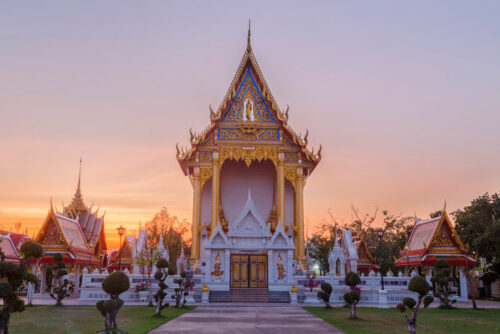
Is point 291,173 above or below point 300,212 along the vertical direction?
above

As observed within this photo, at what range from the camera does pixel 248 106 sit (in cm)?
2880

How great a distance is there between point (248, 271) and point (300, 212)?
571 cm

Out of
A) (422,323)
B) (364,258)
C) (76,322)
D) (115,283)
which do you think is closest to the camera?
(115,283)

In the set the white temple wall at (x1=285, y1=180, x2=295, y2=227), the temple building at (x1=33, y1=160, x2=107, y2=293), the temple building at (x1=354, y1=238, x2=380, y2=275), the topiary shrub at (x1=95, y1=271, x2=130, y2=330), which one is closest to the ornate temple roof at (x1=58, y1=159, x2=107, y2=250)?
the temple building at (x1=33, y1=160, x2=107, y2=293)

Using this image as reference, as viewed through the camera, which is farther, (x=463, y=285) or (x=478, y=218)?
(x=478, y=218)

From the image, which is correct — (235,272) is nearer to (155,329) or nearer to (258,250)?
(258,250)

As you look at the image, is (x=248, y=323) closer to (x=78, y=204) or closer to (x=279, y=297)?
(x=279, y=297)

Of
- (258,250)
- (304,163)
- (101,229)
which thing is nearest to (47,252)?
(101,229)

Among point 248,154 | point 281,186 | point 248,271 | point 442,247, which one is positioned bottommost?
point 248,271

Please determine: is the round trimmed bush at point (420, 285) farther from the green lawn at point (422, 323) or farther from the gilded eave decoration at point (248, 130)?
the gilded eave decoration at point (248, 130)

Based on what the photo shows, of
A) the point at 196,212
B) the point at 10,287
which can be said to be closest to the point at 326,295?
the point at 196,212

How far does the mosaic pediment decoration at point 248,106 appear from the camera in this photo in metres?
28.6

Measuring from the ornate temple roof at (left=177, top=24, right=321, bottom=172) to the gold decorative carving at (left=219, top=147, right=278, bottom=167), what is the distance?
0.52m

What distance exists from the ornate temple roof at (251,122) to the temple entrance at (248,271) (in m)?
7.38
